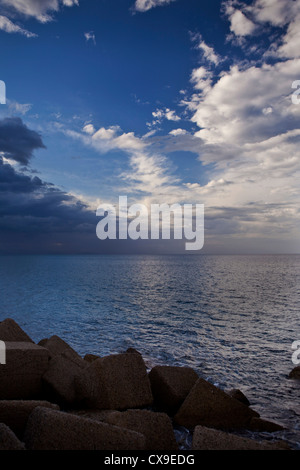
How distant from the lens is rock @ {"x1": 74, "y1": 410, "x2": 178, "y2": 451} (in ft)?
16.7

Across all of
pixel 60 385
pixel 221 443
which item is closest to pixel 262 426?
pixel 221 443

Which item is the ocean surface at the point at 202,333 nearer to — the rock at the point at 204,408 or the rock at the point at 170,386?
the rock at the point at 204,408

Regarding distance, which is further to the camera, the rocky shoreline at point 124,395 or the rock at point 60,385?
the rock at point 60,385

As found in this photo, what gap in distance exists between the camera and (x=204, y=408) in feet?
21.8

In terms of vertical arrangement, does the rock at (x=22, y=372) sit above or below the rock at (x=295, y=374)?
above

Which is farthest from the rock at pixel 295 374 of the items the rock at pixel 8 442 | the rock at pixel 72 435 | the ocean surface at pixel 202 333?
the rock at pixel 8 442

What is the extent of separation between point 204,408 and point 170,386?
1001mm

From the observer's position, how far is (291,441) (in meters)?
6.52

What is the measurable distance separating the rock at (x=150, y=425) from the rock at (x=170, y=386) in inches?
78.9

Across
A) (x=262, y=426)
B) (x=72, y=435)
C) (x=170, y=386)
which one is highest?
(x=72, y=435)

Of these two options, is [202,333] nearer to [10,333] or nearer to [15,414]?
[10,333]

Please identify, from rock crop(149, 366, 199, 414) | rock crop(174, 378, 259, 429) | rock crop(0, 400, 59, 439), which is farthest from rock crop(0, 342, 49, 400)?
rock crop(174, 378, 259, 429)

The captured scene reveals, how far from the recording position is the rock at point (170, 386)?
7273mm
